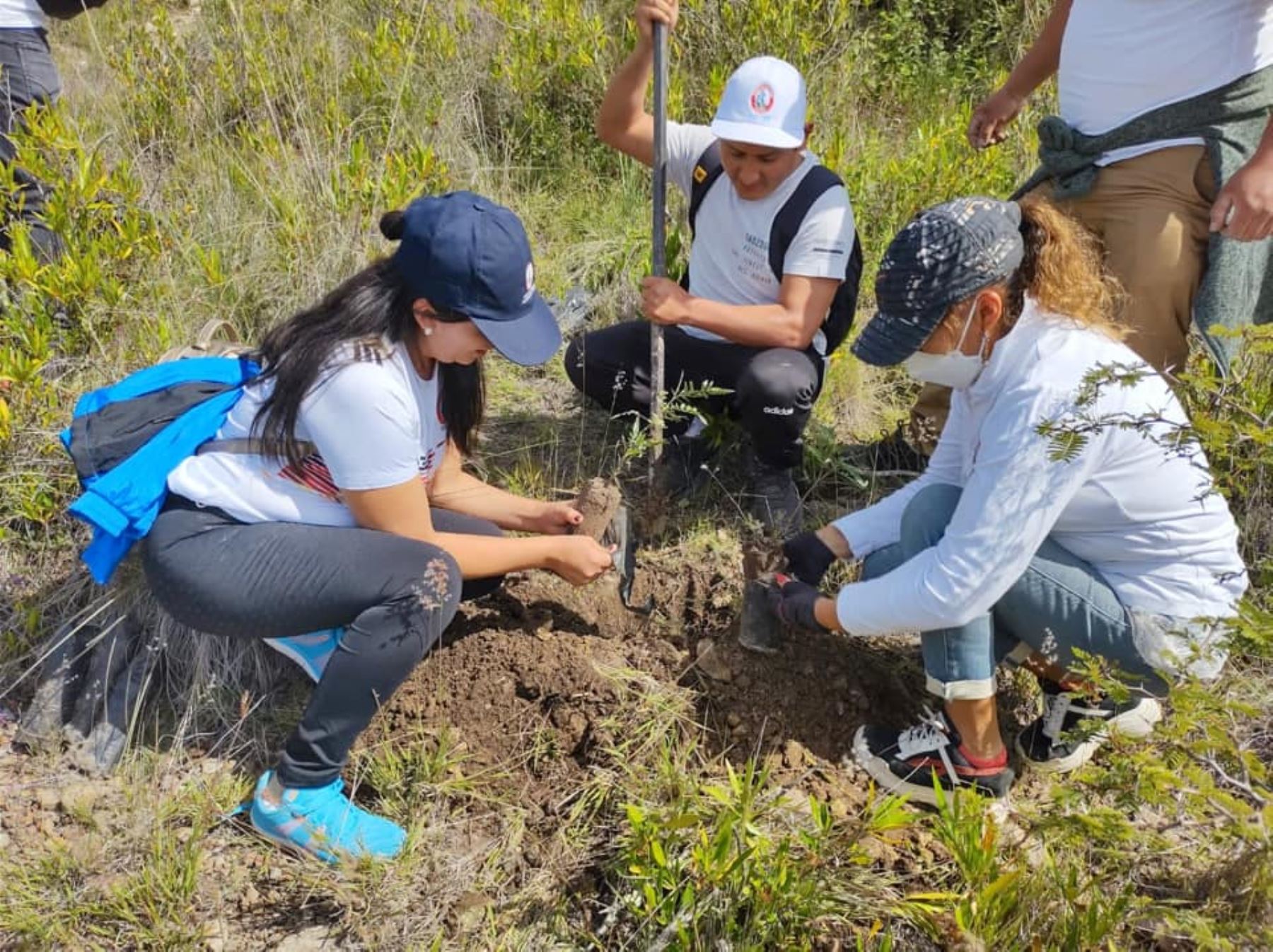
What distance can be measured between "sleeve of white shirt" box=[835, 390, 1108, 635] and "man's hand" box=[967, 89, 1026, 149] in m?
1.64

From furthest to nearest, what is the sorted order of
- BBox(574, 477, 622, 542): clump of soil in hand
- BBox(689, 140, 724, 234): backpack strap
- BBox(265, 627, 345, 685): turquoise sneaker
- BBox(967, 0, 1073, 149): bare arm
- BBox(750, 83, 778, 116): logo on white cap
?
BBox(689, 140, 724, 234): backpack strap, BBox(967, 0, 1073, 149): bare arm, BBox(750, 83, 778, 116): logo on white cap, BBox(574, 477, 622, 542): clump of soil in hand, BBox(265, 627, 345, 685): turquoise sneaker

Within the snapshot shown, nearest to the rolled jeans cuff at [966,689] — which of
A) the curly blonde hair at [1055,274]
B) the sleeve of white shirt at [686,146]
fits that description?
the curly blonde hair at [1055,274]

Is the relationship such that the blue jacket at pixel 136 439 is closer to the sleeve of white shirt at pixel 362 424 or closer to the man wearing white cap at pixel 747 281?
the sleeve of white shirt at pixel 362 424

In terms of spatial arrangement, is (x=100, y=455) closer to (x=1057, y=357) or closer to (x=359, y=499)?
(x=359, y=499)

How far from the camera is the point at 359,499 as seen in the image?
2.09m

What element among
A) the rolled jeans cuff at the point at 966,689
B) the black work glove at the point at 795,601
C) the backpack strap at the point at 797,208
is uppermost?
the backpack strap at the point at 797,208

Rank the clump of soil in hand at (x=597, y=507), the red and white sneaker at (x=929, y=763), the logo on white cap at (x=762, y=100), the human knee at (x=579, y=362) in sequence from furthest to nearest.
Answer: the human knee at (x=579, y=362) < the logo on white cap at (x=762, y=100) < the clump of soil in hand at (x=597, y=507) < the red and white sneaker at (x=929, y=763)

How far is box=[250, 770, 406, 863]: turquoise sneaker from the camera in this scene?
2.12m

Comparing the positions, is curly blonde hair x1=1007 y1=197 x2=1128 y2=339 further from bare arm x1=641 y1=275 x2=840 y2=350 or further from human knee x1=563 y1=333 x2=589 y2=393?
human knee x1=563 y1=333 x2=589 y2=393

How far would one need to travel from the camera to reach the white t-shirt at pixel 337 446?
1992 mm

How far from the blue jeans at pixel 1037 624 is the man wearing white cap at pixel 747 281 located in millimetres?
842

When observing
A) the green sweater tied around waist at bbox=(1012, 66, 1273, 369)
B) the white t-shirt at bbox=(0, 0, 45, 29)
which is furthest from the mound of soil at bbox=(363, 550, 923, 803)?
the white t-shirt at bbox=(0, 0, 45, 29)

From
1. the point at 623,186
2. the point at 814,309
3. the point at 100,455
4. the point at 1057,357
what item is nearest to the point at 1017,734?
the point at 1057,357

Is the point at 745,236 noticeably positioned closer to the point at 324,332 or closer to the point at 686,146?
the point at 686,146
